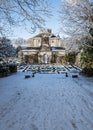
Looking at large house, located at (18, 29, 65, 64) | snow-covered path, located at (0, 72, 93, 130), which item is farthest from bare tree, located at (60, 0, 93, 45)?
large house, located at (18, 29, 65, 64)

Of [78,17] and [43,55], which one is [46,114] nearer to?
[78,17]

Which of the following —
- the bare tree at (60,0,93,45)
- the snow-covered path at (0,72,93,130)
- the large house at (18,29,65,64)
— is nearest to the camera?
the snow-covered path at (0,72,93,130)

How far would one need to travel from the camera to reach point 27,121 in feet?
27.6

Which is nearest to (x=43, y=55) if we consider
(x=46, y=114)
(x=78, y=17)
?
(x=78, y=17)

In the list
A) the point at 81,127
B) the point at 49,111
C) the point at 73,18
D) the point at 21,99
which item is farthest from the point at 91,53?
the point at 81,127

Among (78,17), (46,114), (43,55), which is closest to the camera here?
(46,114)

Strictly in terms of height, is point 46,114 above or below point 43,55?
above

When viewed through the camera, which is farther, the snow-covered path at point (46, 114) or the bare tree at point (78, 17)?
the bare tree at point (78, 17)

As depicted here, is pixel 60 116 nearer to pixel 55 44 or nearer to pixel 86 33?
pixel 86 33

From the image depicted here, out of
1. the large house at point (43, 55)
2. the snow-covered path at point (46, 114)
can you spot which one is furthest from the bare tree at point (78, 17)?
the large house at point (43, 55)

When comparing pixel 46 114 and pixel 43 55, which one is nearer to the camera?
pixel 46 114

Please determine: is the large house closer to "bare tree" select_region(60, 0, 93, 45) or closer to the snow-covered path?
"bare tree" select_region(60, 0, 93, 45)

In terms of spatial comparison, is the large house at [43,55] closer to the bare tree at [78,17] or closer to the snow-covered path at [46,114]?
the bare tree at [78,17]

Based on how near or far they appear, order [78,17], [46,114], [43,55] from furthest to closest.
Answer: [43,55] < [78,17] < [46,114]
